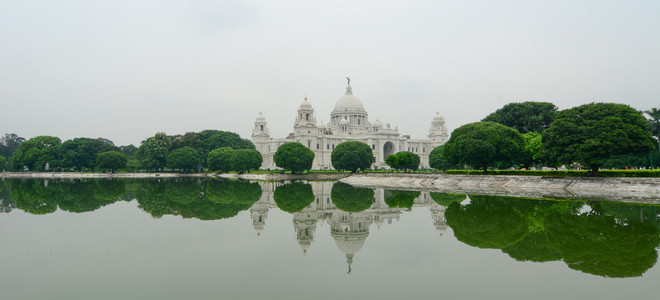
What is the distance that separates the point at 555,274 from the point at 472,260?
1721mm

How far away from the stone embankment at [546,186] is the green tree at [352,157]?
13982mm

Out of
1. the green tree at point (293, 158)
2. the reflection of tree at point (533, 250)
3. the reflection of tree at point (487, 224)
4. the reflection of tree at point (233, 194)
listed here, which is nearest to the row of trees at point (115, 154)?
the green tree at point (293, 158)

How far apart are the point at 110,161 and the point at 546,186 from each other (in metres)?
63.9

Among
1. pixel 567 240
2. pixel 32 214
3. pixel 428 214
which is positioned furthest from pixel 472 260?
pixel 32 214

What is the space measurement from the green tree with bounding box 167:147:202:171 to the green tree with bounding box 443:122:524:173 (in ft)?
151

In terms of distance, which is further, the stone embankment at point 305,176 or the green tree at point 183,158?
the green tree at point 183,158

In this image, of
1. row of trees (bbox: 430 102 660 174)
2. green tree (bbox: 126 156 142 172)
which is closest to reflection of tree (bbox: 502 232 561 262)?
row of trees (bbox: 430 102 660 174)

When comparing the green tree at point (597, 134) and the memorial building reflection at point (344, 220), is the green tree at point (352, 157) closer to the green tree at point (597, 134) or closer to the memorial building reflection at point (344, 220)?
the green tree at point (597, 134)

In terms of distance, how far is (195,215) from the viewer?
56.1 ft

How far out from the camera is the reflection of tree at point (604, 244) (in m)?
8.68

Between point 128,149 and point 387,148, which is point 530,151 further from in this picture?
point 128,149

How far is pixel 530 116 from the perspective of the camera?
167 feet

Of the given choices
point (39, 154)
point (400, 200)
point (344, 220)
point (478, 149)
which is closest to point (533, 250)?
point (344, 220)

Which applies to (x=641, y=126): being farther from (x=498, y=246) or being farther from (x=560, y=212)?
(x=498, y=246)
